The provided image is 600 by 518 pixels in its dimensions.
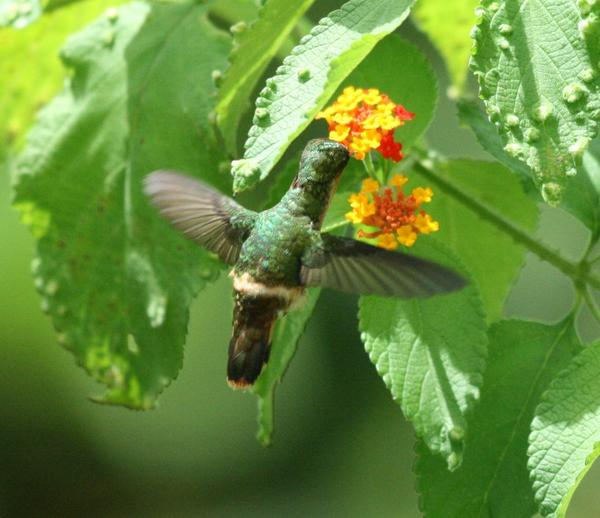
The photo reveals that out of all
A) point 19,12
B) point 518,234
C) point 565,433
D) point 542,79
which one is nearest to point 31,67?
point 19,12

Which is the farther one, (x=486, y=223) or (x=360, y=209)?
(x=486, y=223)

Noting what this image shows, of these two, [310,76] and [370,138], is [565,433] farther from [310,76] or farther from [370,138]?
[310,76]

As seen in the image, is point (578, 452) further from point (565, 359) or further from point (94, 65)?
point (94, 65)

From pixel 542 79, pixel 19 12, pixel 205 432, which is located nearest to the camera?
pixel 542 79

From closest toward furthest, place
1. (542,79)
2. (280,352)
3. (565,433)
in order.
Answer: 1. (542,79)
2. (565,433)
3. (280,352)

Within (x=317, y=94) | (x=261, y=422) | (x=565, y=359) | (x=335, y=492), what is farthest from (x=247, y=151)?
(x=335, y=492)

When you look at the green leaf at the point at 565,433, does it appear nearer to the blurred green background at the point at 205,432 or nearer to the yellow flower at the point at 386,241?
the yellow flower at the point at 386,241
